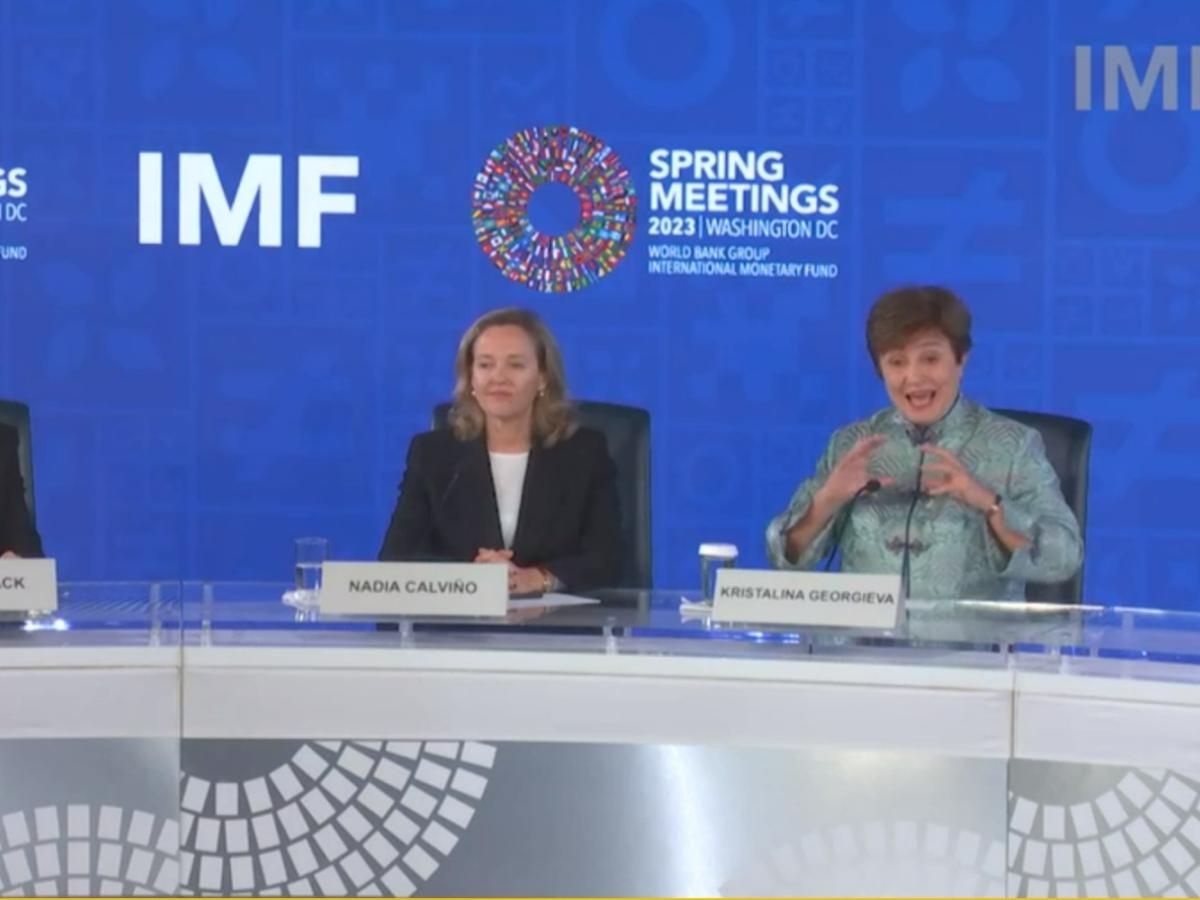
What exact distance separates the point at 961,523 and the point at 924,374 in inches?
9.7

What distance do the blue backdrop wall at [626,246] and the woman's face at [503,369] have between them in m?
1.06

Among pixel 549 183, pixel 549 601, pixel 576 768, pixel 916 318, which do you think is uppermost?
pixel 549 183

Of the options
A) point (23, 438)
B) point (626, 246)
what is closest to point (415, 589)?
point (23, 438)

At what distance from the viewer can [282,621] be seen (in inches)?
81.7

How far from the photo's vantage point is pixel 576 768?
186cm

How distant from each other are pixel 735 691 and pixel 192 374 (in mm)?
2670

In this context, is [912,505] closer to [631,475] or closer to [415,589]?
[631,475]

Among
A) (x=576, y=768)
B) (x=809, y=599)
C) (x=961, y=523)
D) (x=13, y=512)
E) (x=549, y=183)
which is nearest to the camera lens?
(x=576, y=768)

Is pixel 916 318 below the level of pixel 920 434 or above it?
above

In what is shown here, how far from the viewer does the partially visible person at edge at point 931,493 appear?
286 cm

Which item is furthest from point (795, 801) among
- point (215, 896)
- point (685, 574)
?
point (685, 574)

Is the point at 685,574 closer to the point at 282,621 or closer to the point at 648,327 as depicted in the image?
the point at 648,327

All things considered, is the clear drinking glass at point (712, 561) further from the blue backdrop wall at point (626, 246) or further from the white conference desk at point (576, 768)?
the blue backdrop wall at point (626, 246)

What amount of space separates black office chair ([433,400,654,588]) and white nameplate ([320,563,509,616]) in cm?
114
